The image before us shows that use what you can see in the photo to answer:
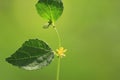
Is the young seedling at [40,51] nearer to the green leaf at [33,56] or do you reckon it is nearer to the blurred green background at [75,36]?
the green leaf at [33,56]

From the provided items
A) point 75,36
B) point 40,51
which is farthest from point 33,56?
point 75,36

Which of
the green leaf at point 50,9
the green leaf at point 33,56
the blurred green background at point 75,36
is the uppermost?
the blurred green background at point 75,36

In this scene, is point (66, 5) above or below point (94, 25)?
above

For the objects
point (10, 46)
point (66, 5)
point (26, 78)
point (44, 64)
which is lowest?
point (44, 64)

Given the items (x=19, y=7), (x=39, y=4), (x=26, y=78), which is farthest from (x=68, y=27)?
(x=39, y=4)

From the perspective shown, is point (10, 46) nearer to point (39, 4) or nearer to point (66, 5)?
point (66, 5)

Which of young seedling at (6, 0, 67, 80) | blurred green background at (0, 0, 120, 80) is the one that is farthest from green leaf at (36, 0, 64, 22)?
blurred green background at (0, 0, 120, 80)

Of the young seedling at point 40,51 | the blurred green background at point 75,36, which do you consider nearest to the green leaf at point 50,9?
the young seedling at point 40,51

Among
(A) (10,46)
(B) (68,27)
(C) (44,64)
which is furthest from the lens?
(B) (68,27)
